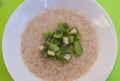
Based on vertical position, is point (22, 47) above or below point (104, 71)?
above

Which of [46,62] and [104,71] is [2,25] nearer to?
[46,62]

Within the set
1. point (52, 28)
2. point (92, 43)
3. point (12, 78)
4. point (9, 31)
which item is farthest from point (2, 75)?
point (92, 43)

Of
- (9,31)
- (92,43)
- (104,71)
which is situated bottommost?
(104,71)

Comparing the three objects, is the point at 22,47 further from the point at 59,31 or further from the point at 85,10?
the point at 85,10

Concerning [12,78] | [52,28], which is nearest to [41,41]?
[52,28]

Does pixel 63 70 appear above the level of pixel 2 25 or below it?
below

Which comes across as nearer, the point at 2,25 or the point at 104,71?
the point at 104,71

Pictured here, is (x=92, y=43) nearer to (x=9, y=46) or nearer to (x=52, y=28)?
(x=52, y=28)

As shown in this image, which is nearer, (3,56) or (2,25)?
(3,56)
